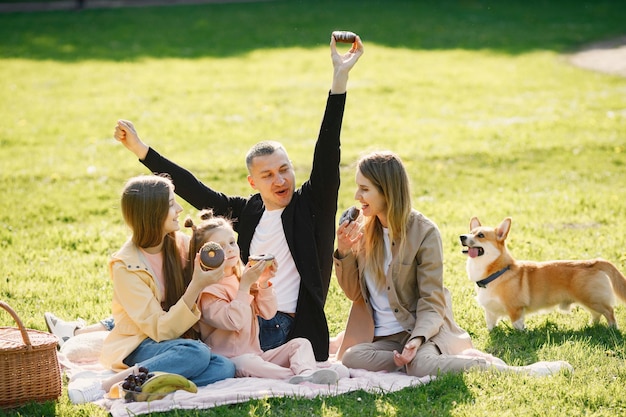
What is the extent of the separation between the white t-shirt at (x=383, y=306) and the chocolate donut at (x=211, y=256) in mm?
1109

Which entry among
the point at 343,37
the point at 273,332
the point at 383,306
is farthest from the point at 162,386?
the point at 343,37

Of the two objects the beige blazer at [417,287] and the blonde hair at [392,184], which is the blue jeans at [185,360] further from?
the blonde hair at [392,184]

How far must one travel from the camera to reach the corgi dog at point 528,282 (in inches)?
240

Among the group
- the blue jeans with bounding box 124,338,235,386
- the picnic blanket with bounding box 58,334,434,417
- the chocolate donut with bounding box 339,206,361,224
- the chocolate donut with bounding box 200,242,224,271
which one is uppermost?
the chocolate donut with bounding box 339,206,361,224

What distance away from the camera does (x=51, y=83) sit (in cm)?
1908

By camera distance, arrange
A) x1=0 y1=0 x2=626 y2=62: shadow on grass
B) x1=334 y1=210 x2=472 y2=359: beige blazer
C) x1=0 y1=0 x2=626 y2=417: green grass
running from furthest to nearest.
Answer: x1=0 y1=0 x2=626 y2=62: shadow on grass < x1=0 y1=0 x2=626 y2=417: green grass < x1=334 y1=210 x2=472 y2=359: beige blazer

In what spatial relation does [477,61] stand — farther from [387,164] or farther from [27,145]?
[387,164]

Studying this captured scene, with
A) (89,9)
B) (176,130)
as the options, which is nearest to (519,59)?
(176,130)

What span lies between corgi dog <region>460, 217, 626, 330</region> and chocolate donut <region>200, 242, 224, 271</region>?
80.1 inches

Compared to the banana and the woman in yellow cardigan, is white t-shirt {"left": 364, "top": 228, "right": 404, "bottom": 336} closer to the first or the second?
the woman in yellow cardigan

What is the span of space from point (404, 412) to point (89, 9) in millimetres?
26100

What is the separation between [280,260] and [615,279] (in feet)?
7.92

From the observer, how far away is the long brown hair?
515cm

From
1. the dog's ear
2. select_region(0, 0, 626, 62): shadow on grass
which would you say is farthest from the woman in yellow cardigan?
select_region(0, 0, 626, 62): shadow on grass
